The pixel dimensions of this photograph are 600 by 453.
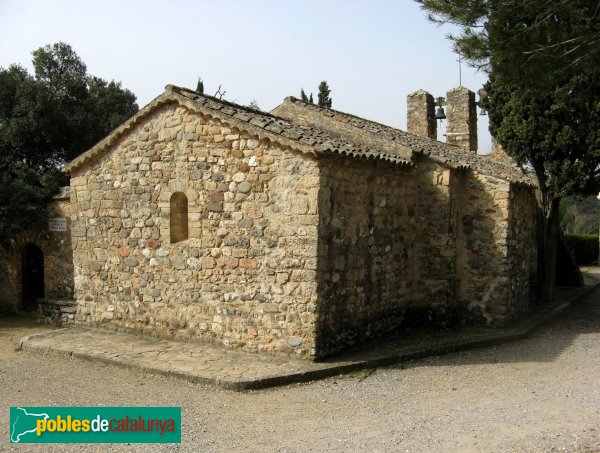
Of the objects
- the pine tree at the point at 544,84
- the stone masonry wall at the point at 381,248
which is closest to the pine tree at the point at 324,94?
the pine tree at the point at 544,84

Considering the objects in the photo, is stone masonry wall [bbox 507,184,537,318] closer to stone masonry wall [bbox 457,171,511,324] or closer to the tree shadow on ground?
stone masonry wall [bbox 457,171,511,324]

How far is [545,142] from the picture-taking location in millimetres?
12773

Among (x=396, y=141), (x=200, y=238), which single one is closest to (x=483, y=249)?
(x=396, y=141)

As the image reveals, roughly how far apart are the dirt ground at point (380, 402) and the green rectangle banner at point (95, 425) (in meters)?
0.15

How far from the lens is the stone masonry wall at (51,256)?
42.4 feet

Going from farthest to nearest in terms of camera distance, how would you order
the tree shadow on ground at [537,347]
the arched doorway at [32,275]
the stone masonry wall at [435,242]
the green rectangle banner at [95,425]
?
the arched doorway at [32,275] → the stone masonry wall at [435,242] → the tree shadow on ground at [537,347] → the green rectangle banner at [95,425]

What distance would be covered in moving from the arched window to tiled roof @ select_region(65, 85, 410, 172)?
1523 mm

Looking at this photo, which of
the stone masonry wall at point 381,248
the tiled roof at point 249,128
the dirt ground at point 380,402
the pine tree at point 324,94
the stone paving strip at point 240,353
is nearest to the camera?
the dirt ground at point 380,402

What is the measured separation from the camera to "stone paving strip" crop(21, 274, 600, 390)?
756cm

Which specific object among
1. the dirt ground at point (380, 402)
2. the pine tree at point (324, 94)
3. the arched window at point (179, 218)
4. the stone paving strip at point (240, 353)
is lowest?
the dirt ground at point (380, 402)

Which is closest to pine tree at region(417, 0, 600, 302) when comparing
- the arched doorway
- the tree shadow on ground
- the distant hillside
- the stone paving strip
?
the tree shadow on ground

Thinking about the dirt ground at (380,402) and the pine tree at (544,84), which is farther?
the pine tree at (544,84)

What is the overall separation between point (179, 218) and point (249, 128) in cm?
214

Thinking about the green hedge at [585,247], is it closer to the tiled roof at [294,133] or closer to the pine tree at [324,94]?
the pine tree at [324,94]
